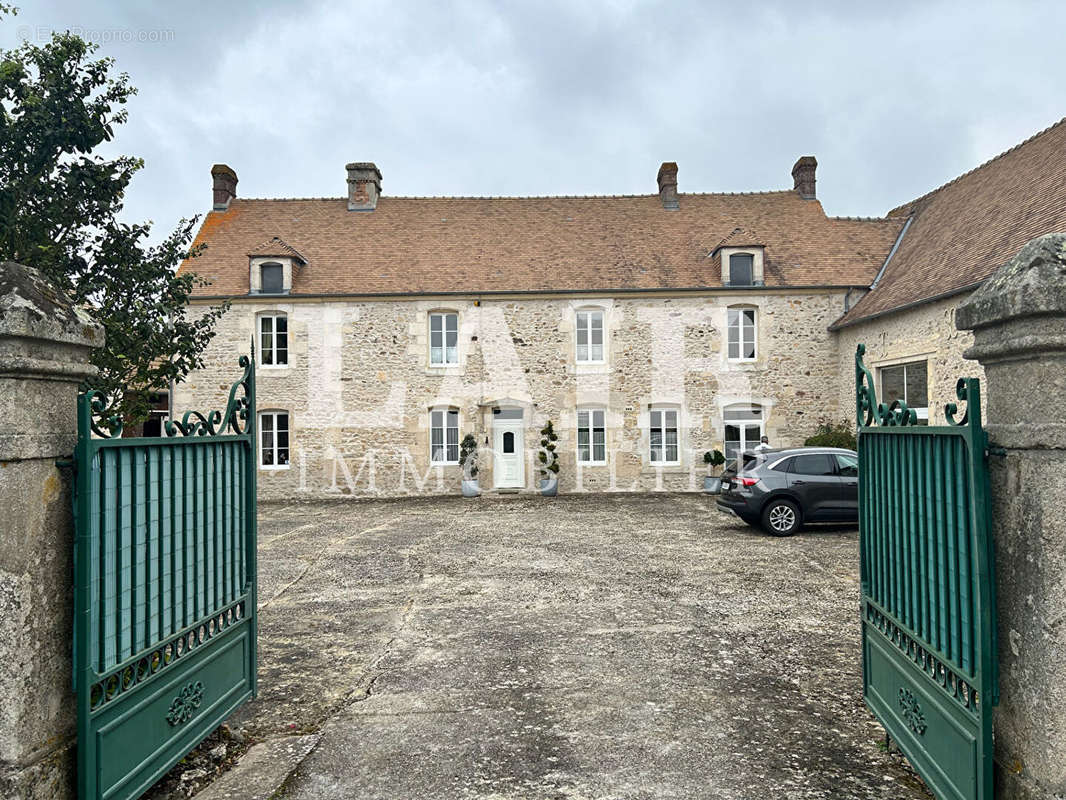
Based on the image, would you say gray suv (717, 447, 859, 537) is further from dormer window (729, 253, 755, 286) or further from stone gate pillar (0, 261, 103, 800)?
stone gate pillar (0, 261, 103, 800)

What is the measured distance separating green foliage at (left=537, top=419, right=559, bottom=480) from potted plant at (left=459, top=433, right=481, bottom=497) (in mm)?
1626

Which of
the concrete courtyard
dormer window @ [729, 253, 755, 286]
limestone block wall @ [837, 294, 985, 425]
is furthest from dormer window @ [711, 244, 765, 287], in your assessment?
the concrete courtyard

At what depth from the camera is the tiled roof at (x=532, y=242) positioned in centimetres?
1877

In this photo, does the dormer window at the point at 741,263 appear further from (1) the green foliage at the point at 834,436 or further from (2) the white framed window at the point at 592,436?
(2) the white framed window at the point at 592,436

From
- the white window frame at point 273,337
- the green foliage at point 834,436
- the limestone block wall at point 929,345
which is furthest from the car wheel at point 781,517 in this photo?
the white window frame at point 273,337

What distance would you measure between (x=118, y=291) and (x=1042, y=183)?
51.0 feet

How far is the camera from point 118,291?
5.39m

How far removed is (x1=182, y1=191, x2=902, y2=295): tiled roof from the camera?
1877 centimetres

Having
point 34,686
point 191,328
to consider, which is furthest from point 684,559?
point 34,686

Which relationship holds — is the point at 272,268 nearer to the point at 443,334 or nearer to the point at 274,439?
the point at 274,439

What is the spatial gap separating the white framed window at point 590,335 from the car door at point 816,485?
26.3ft

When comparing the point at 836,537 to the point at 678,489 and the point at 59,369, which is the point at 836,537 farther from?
the point at 59,369

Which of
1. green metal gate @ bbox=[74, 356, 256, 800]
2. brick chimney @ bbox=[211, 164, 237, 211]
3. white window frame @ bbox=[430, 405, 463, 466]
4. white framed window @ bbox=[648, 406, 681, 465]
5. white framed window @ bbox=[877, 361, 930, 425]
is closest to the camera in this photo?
green metal gate @ bbox=[74, 356, 256, 800]

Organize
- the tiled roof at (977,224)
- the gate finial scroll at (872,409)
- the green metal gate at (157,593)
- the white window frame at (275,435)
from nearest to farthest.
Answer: the green metal gate at (157,593) < the gate finial scroll at (872,409) < the tiled roof at (977,224) < the white window frame at (275,435)
